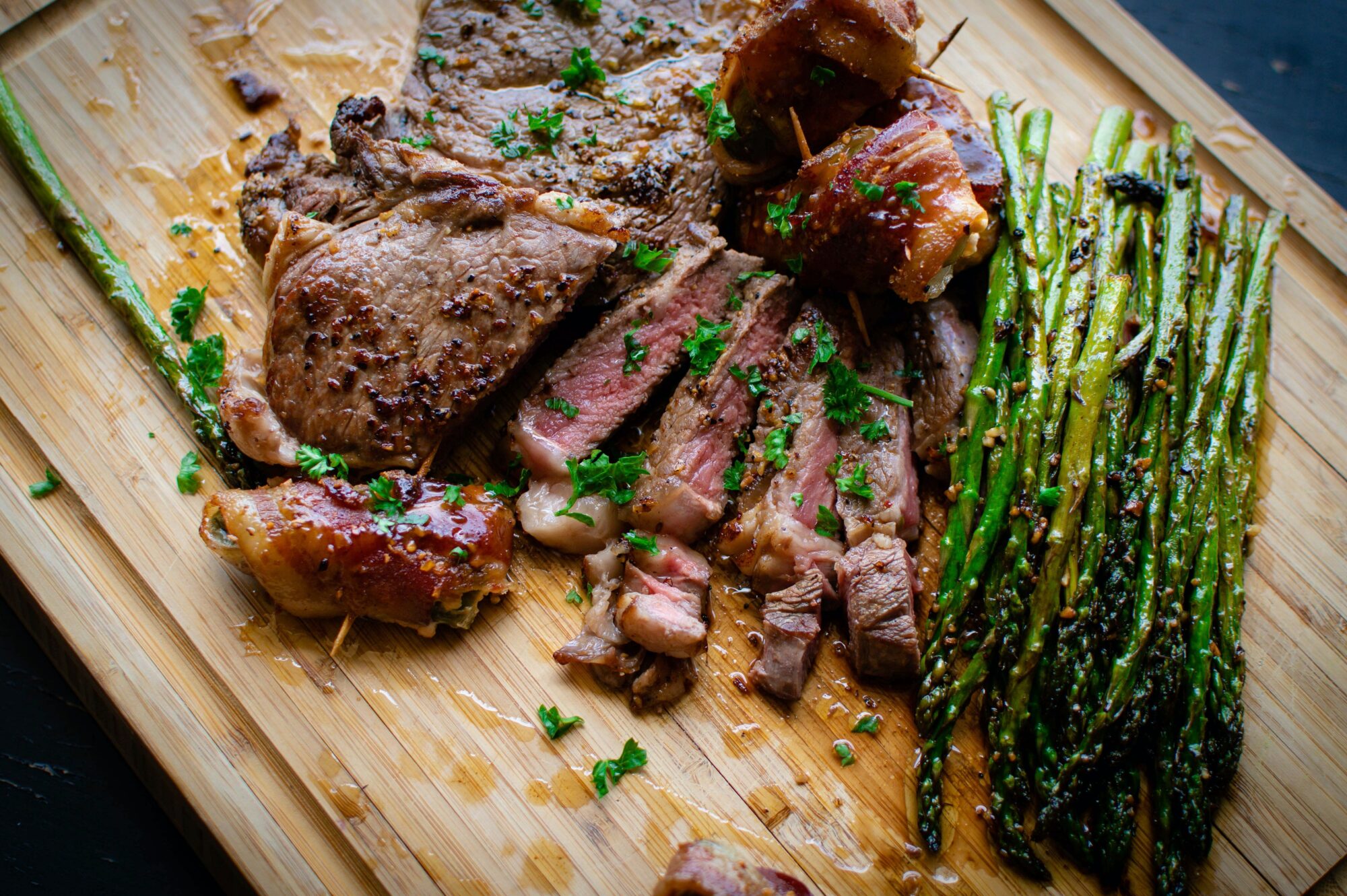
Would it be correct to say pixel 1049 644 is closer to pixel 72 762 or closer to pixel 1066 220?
pixel 1066 220

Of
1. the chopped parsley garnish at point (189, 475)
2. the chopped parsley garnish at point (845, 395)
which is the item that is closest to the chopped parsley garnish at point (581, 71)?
the chopped parsley garnish at point (845, 395)

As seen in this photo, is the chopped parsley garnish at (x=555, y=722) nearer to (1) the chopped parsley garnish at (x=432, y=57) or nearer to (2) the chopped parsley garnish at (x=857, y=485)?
(2) the chopped parsley garnish at (x=857, y=485)

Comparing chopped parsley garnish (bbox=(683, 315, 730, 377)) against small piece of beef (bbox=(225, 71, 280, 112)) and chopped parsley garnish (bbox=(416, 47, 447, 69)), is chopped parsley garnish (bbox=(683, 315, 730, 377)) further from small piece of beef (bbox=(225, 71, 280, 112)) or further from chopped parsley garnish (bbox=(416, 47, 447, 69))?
small piece of beef (bbox=(225, 71, 280, 112))

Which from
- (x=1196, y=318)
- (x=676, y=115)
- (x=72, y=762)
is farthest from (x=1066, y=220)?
(x=72, y=762)

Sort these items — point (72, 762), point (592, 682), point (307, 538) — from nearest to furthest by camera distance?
1. point (307, 538)
2. point (592, 682)
3. point (72, 762)

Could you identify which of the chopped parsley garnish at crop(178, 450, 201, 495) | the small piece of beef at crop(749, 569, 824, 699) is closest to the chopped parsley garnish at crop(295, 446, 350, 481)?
the chopped parsley garnish at crop(178, 450, 201, 495)


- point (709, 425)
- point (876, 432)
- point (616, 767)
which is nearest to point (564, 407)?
point (709, 425)
